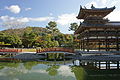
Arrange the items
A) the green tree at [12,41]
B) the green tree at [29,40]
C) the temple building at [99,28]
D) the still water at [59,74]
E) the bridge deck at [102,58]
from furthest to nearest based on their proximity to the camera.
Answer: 1. the green tree at [12,41]
2. the green tree at [29,40]
3. the temple building at [99,28]
4. the bridge deck at [102,58]
5. the still water at [59,74]

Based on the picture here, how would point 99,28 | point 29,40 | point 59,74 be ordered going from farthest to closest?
point 29,40, point 99,28, point 59,74

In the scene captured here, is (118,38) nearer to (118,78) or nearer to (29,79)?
(118,78)

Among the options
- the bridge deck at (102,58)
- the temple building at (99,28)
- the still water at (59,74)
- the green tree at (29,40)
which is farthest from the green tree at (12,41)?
the bridge deck at (102,58)

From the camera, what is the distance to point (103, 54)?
28531mm

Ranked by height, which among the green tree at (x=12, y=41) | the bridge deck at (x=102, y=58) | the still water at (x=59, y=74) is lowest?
the still water at (x=59, y=74)

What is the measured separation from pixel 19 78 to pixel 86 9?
61.4 feet

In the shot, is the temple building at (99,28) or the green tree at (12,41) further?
the green tree at (12,41)

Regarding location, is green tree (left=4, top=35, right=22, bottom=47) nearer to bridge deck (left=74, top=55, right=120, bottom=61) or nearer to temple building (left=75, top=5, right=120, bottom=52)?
temple building (left=75, top=5, right=120, bottom=52)

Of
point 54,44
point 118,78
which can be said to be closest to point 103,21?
point 118,78

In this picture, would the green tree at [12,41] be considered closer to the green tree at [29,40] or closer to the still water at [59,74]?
the green tree at [29,40]

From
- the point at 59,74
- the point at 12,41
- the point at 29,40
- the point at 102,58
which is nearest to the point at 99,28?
the point at 102,58

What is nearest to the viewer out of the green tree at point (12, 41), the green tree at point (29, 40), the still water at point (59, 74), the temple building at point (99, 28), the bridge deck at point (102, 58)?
the still water at point (59, 74)

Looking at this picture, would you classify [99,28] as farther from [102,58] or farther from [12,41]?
[12,41]

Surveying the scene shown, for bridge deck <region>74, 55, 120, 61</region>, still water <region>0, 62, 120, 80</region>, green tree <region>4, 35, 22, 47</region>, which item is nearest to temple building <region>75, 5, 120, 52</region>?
bridge deck <region>74, 55, 120, 61</region>
